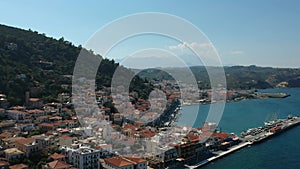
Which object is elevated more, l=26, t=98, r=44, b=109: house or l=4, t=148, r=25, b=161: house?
l=26, t=98, r=44, b=109: house

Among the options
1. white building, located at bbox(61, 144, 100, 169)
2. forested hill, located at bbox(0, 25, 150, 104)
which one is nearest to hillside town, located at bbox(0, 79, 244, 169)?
white building, located at bbox(61, 144, 100, 169)

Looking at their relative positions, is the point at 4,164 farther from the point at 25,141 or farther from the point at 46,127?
the point at 46,127

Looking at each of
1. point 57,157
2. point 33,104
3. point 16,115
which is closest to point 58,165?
point 57,157

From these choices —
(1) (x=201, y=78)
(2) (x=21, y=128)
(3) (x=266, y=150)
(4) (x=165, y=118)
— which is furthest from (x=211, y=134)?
(1) (x=201, y=78)

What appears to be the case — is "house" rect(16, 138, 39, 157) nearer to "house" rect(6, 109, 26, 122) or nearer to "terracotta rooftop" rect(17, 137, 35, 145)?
"terracotta rooftop" rect(17, 137, 35, 145)

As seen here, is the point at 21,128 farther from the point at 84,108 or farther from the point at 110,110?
the point at 110,110

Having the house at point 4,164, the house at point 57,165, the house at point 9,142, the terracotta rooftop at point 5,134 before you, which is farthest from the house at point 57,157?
the terracotta rooftop at point 5,134

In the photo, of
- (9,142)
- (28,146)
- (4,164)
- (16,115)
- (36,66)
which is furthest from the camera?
(36,66)
